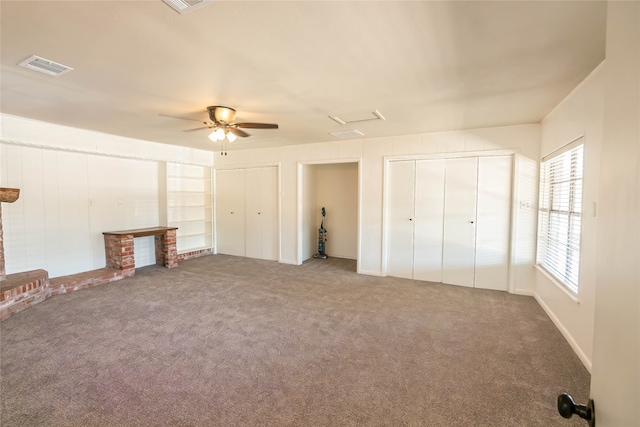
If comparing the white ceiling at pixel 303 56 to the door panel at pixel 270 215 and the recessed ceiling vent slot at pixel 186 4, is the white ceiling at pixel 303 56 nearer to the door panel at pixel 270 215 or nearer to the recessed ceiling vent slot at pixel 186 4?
the recessed ceiling vent slot at pixel 186 4

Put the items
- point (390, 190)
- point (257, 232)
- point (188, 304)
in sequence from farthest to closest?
1. point (257, 232)
2. point (390, 190)
3. point (188, 304)

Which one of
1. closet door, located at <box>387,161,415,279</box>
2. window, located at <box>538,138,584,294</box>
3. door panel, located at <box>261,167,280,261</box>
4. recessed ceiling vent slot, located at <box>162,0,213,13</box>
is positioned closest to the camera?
recessed ceiling vent slot, located at <box>162,0,213,13</box>

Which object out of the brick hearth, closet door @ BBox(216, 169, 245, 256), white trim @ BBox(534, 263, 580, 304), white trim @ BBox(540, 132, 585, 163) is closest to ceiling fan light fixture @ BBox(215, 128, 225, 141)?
the brick hearth

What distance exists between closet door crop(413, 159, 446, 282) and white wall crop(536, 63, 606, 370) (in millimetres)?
1731

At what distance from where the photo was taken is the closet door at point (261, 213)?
6.40 m

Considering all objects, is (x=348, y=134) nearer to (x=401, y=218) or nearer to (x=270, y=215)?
(x=401, y=218)

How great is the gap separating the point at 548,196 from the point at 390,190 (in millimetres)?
2192

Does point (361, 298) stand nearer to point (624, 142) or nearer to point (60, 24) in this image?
point (624, 142)

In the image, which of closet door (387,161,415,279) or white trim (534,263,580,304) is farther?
closet door (387,161,415,279)

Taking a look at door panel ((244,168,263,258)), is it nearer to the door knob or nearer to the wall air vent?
the wall air vent

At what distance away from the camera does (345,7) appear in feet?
5.57

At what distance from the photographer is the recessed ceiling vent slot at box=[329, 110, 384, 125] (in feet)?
12.1

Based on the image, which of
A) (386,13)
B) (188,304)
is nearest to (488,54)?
(386,13)

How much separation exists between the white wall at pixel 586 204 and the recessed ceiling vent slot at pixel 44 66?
168 inches
